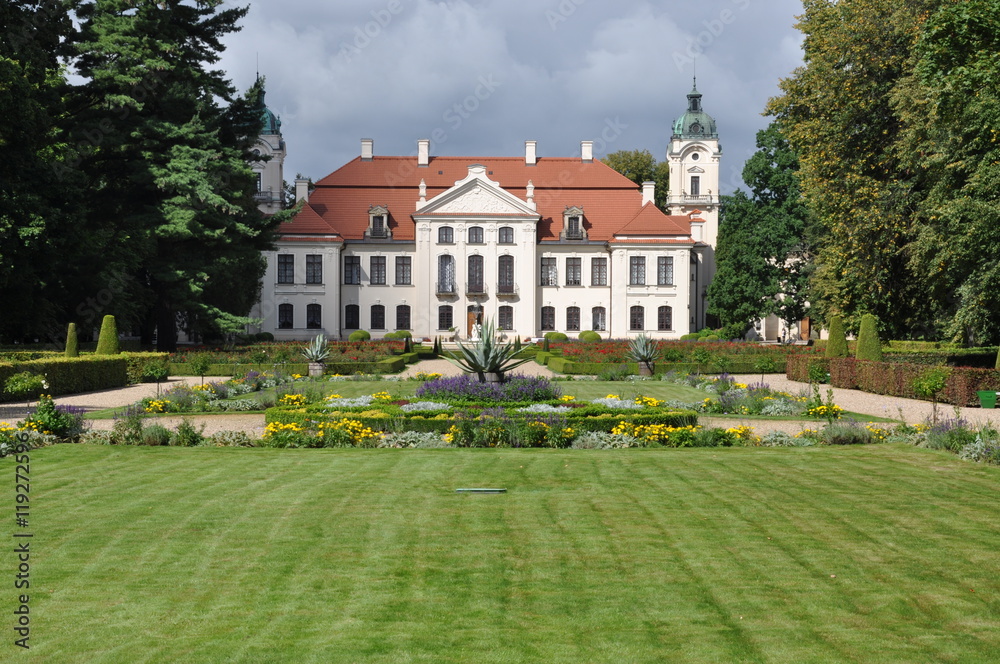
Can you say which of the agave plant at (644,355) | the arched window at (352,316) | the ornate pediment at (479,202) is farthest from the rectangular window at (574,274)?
the agave plant at (644,355)

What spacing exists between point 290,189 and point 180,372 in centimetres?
4106

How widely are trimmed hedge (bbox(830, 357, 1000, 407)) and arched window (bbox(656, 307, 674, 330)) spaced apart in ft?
94.9

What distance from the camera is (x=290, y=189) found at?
66.8 metres

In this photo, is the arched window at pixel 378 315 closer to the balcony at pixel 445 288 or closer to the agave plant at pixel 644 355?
the balcony at pixel 445 288

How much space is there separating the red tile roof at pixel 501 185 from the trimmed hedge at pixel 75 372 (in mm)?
29946

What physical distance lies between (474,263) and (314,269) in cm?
959

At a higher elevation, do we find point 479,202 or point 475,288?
point 479,202

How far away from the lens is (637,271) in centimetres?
5397

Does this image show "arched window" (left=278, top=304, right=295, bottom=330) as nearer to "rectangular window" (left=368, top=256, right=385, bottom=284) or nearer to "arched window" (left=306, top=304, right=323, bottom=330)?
"arched window" (left=306, top=304, right=323, bottom=330)

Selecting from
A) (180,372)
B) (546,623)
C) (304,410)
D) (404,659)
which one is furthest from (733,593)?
(180,372)

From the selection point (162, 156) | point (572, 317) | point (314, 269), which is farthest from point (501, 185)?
point (162, 156)

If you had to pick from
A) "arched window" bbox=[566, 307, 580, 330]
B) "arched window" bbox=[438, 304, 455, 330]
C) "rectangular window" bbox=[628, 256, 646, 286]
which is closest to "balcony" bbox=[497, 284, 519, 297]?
"arched window" bbox=[438, 304, 455, 330]

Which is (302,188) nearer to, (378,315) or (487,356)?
(378,315)

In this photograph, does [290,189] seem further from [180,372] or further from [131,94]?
[180,372]
